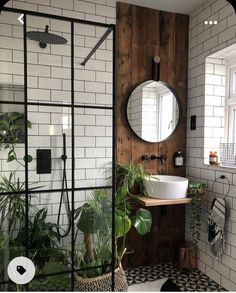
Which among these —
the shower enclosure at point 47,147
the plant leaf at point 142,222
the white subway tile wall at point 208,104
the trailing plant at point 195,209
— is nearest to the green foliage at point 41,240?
the shower enclosure at point 47,147

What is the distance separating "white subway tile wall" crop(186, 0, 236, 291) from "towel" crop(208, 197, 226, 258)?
7 cm

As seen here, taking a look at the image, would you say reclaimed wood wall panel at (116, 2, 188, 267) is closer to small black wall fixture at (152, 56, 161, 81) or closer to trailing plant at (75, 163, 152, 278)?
small black wall fixture at (152, 56, 161, 81)

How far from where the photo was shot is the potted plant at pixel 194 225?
7.89 ft

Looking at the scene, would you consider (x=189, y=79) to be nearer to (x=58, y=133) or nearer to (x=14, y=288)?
(x=58, y=133)

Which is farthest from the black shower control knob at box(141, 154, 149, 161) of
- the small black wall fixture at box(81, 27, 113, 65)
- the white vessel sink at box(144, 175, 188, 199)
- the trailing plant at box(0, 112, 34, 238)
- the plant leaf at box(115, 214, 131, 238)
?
the trailing plant at box(0, 112, 34, 238)

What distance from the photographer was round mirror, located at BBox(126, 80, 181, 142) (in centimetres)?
265

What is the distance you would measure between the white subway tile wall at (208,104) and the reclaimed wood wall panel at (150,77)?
0.11 m

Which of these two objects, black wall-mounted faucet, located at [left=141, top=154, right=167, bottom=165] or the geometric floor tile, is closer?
the geometric floor tile

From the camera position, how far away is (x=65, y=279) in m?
1.72

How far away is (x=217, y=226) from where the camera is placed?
2.30m

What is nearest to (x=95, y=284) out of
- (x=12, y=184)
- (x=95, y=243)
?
(x=95, y=243)

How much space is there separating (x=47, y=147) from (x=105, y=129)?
497 mm

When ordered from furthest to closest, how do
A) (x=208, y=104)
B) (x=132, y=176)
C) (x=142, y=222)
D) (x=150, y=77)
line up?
(x=150, y=77) → (x=208, y=104) → (x=132, y=176) → (x=142, y=222)

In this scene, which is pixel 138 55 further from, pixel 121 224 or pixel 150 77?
pixel 121 224
